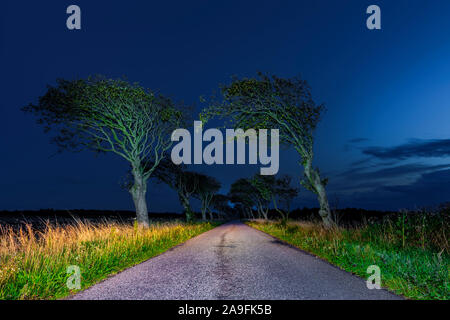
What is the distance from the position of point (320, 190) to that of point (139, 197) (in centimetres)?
1421

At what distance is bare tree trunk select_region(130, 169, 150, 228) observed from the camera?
19.4 metres

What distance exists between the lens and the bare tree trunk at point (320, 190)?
14.6 meters

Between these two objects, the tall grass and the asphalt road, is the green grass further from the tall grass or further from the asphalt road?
the tall grass

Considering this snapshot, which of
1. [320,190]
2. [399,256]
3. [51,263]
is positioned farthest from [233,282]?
[320,190]

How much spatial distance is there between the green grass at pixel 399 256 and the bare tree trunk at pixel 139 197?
12.8 m

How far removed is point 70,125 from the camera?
62.4ft

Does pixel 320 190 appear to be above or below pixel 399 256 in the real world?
above

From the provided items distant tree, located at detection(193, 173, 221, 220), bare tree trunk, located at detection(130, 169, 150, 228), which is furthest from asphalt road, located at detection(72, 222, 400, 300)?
distant tree, located at detection(193, 173, 221, 220)

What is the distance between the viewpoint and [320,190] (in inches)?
595

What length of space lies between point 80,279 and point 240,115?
44.6 feet

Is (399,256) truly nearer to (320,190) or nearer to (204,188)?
(320,190)

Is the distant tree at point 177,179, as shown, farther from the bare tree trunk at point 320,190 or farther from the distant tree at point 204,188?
the bare tree trunk at point 320,190
